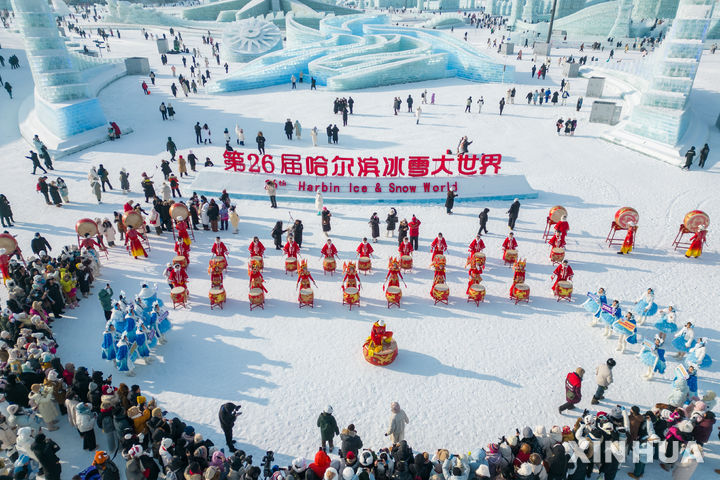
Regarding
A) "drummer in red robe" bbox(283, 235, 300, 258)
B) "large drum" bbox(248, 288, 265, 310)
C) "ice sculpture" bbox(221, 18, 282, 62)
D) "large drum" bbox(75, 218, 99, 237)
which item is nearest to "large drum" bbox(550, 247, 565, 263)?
"drummer in red robe" bbox(283, 235, 300, 258)

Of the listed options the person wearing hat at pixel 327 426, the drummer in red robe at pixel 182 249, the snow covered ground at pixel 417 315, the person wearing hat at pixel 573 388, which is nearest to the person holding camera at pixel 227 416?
the snow covered ground at pixel 417 315

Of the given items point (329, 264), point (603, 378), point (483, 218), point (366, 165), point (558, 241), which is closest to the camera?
point (603, 378)

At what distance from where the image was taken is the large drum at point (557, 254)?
14.7 metres

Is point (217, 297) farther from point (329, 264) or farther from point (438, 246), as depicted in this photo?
point (438, 246)

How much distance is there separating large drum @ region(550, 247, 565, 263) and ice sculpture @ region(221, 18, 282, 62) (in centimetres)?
3804

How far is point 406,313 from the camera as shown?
1266cm

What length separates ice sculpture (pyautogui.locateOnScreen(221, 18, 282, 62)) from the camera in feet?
146

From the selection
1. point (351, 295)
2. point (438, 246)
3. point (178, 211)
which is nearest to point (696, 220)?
point (438, 246)

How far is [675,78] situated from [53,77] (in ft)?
103

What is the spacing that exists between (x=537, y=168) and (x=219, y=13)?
186 feet

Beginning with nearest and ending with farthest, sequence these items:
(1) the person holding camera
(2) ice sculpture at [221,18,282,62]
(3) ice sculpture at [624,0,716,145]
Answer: (1) the person holding camera, (3) ice sculpture at [624,0,716,145], (2) ice sculpture at [221,18,282,62]

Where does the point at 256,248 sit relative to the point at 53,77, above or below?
below

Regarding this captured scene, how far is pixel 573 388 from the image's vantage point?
9.09m

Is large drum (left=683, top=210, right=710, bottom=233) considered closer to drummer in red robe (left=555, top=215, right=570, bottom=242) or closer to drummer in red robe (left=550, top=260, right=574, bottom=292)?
drummer in red robe (left=555, top=215, right=570, bottom=242)
